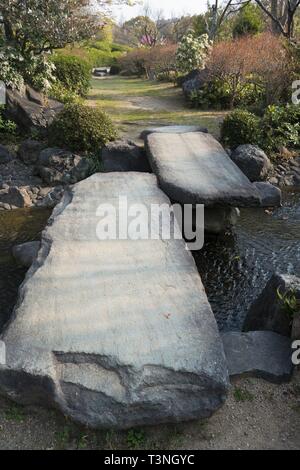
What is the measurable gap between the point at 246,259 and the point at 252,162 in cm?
299

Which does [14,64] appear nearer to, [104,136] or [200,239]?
[104,136]

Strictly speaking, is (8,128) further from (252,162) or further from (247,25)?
(247,25)

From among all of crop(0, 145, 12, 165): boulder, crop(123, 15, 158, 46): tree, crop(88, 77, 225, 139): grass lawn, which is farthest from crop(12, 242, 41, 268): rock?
crop(123, 15, 158, 46): tree

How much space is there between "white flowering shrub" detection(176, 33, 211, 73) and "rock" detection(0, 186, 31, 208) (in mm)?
9515

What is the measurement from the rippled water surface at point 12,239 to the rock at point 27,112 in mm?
2449

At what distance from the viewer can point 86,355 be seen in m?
2.65

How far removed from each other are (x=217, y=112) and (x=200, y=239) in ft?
24.1

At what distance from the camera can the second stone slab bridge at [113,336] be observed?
2.47 metres

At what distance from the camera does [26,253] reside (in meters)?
4.98

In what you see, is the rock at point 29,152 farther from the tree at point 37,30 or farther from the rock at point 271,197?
the rock at point 271,197

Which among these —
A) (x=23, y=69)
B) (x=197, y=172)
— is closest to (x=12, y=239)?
(x=197, y=172)

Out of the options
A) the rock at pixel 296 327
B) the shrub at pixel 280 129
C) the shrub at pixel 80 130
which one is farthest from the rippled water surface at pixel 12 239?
the shrub at pixel 280 129

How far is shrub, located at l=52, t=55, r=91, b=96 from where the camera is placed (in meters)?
12.0

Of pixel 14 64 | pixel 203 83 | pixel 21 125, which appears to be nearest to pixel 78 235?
pixel 21 125
